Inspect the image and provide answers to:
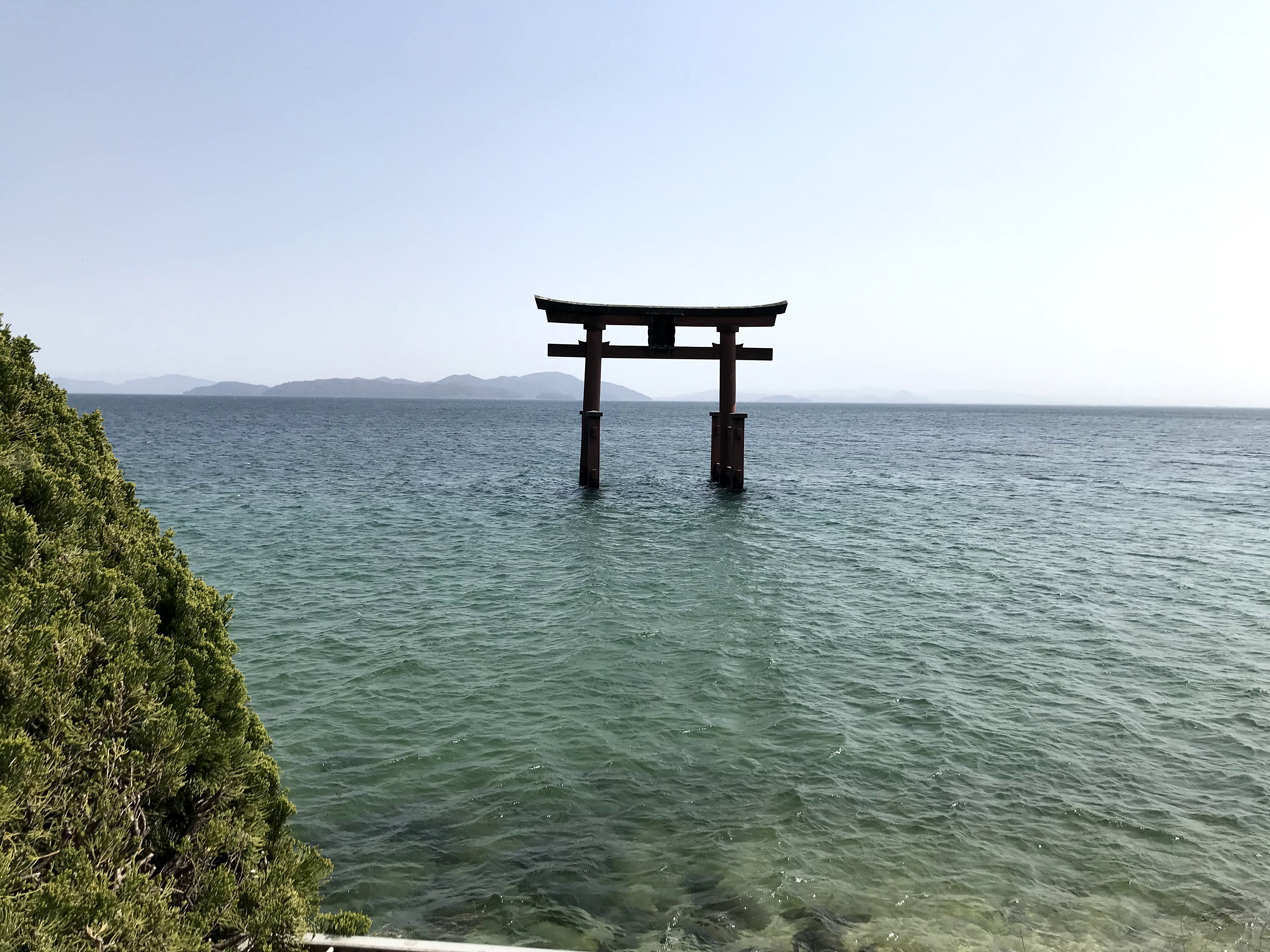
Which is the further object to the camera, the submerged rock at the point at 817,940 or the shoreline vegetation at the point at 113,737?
the submerged rock at the point at 817,940

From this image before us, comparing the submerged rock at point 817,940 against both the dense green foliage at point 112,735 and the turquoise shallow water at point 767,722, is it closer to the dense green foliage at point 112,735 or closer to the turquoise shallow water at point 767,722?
the turquoise shallow water at point 767,722

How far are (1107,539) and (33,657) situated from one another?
875 inches

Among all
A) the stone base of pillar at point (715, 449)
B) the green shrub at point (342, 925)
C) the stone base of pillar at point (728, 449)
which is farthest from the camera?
the stone base of pillar at point (715, 449)

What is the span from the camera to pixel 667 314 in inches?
928

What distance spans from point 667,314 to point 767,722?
16978 mm

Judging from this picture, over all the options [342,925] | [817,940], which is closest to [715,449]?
[817,940]

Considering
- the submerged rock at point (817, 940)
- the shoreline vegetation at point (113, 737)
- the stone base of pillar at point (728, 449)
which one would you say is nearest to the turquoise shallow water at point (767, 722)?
the submerged rock at point (817, 940)

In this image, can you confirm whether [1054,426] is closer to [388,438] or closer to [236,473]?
[388,438]

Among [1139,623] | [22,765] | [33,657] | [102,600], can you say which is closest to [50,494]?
[102,600]

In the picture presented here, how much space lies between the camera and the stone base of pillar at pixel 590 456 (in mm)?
25266

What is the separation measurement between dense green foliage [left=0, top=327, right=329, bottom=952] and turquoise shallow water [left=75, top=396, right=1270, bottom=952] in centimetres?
219

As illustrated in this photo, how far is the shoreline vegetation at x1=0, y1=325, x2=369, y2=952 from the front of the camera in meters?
2.38

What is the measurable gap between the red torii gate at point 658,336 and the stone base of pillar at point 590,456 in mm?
86

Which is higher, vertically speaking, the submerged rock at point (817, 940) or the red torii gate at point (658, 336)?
the red torii gate at point (658, 336)
